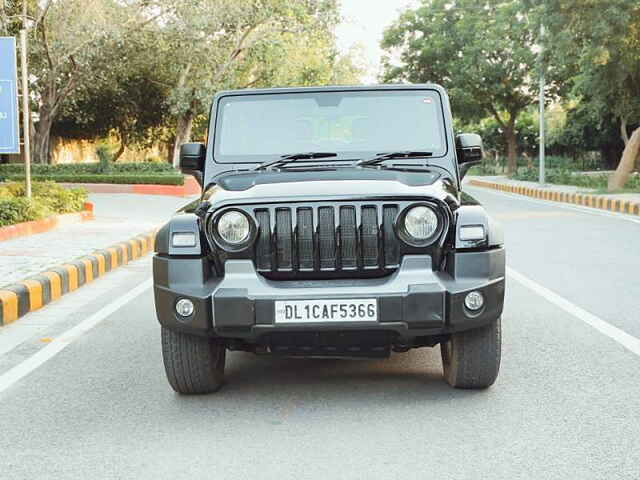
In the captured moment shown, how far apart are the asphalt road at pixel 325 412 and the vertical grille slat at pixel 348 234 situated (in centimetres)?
78

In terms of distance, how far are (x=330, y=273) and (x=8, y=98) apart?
Answer: 463 inches

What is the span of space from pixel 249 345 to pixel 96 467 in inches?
52.5

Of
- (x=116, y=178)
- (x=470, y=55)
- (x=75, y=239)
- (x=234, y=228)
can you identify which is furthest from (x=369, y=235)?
(x=470, y=55)

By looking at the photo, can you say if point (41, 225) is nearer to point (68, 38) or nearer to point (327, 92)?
point (327, 92)

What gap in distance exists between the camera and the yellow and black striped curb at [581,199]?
2189cm

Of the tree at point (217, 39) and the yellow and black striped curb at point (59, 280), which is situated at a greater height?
the tree at point (217, 39)

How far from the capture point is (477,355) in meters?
5.36

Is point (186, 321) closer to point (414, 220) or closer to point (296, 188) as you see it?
point (296, 188)

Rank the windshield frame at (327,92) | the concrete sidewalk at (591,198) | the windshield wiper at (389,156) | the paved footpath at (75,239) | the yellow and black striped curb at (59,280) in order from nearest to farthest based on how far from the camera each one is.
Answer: the windshield wiper at (389,156) < the windshield frame at (327,92) < the yellow and black striped curb at (59,280) < the paved footpath at (75,239) < the concrete sidewalk at (591,198)

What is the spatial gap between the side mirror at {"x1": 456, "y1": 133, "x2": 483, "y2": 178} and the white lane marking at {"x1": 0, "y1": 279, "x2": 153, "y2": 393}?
9.87 ft

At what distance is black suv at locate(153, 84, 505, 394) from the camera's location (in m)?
5.00

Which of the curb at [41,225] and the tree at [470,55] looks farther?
the tree at [470,55]

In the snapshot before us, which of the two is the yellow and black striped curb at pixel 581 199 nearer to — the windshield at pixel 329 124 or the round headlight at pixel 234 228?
the windshield at pixel 329 124

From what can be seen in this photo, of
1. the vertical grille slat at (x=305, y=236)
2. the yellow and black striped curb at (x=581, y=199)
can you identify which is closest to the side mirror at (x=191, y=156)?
the vertical grille slat at (x=305, y=236)
